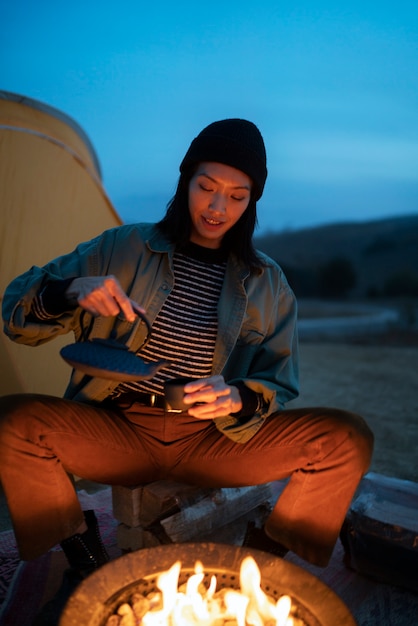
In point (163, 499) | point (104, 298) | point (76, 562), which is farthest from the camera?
point (163, 499)

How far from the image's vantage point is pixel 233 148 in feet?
6.14

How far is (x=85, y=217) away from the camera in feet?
10.6

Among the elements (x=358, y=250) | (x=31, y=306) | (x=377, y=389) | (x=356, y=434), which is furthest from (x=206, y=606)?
(x=358, y=250)

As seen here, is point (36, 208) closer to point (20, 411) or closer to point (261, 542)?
point (20, 411)

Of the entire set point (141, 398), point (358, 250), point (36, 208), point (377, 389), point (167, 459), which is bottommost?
point (377, 389)

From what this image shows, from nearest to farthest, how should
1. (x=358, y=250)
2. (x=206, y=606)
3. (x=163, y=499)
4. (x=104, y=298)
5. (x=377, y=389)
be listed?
(x=206, y=606), (x=104, y=298), (x=163, y=499), (x=377, y=389), (x=358, y=250)

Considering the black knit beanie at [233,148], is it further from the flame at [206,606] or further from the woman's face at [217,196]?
the flame at [206,606]

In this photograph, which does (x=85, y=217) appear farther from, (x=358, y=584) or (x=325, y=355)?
(x=325, y=355)

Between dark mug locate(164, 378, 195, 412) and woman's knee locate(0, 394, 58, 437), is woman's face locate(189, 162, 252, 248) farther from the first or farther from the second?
woman's knee locate(0, 394, 58, 437)

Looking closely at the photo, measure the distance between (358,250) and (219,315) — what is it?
27.5 metres

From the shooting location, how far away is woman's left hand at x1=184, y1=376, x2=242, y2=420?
1545 millimetres

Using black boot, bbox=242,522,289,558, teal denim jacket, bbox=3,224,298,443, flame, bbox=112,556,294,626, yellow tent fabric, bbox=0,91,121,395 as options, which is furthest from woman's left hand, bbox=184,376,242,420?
yellow tent fabric, bbox=0,91,121,395

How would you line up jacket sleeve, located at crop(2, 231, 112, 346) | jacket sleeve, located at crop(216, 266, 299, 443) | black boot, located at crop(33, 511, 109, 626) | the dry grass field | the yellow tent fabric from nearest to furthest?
black boot, located at crop(33, 511, 109, 626)
jacket sleeve, located at crop(2, 231, 112, 346)
jacket sleeve, located at crop(216, 266, 299, 443)
the yellow tent fabric
the dry grass field

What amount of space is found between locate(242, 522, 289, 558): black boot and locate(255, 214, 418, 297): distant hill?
1564cm
